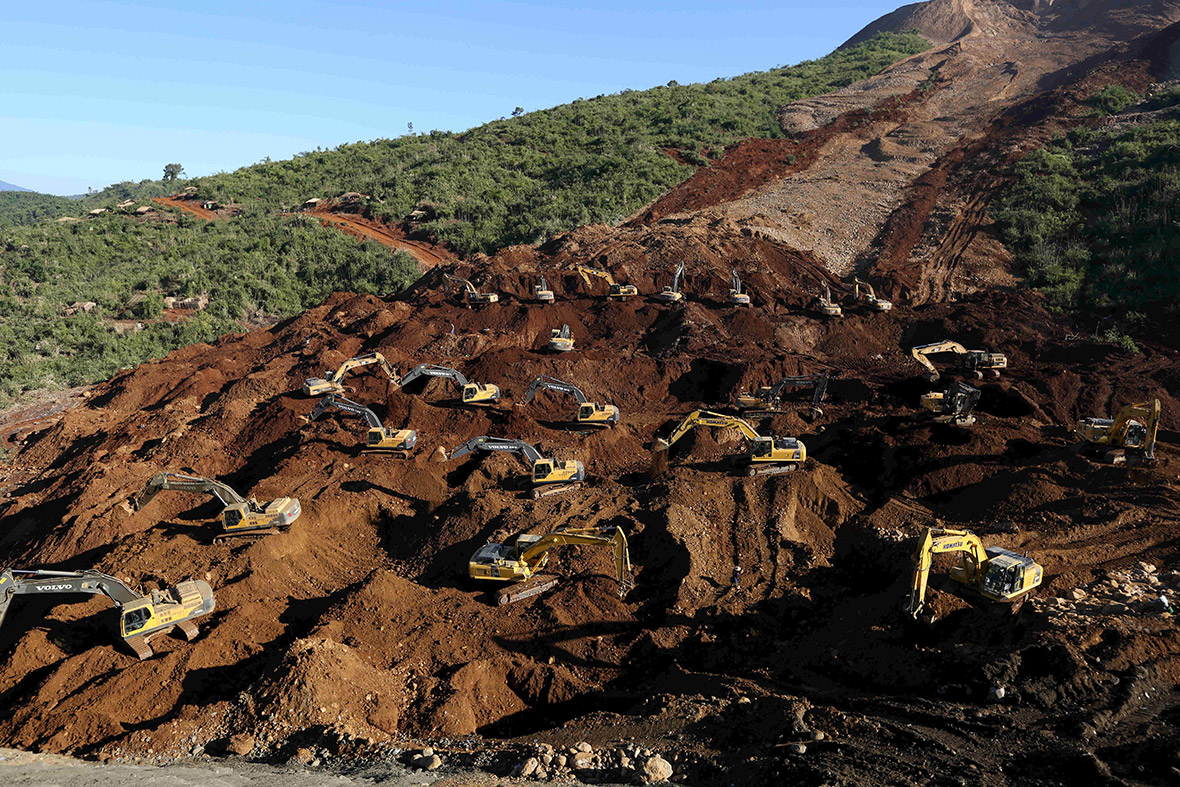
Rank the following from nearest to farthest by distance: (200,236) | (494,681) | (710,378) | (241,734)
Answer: (241,734)
(494,681)
(710,378)
(200,236)

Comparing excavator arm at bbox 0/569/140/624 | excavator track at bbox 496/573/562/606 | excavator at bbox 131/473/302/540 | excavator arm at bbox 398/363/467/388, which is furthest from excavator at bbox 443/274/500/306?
excavator arm at bbox 0/569/140/624

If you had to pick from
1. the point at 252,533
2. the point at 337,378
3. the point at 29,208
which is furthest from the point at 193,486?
the point at 29,208

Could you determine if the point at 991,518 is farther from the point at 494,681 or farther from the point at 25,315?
the point at 25,315

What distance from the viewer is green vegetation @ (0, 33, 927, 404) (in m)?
42.6

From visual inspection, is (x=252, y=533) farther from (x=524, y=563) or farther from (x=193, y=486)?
(x=524, y=563)

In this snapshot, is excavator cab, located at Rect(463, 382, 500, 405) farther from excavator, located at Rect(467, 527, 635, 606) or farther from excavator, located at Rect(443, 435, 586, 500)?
excavator, located at Rect(467, 527, 635, 606)

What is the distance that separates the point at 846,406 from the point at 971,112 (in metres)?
52.5

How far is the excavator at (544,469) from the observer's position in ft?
72.0

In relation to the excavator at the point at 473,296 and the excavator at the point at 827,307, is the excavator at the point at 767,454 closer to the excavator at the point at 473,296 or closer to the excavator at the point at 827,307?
the excavator at the point at 827,307

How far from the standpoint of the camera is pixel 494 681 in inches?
611

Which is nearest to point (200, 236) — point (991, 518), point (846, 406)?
point (846, 406)

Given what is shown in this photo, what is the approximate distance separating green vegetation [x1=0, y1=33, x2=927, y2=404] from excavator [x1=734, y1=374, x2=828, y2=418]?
1114 inches

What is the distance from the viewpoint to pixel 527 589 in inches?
708

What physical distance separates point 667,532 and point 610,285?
21.2m
